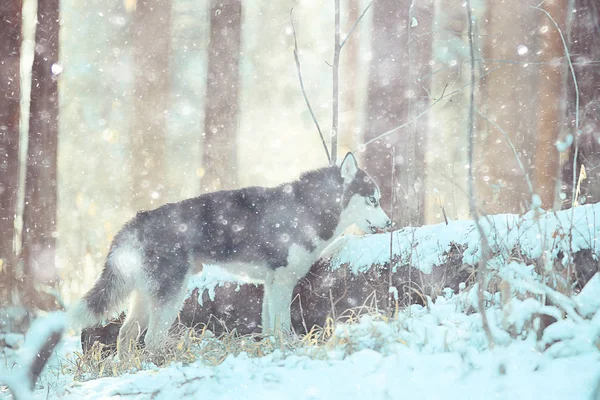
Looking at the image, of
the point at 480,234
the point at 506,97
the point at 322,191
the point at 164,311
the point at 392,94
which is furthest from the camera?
the point at 506,97

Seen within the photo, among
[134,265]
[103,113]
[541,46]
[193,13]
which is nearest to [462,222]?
[134,265]

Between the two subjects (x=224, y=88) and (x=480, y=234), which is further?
(x=224, y=88)

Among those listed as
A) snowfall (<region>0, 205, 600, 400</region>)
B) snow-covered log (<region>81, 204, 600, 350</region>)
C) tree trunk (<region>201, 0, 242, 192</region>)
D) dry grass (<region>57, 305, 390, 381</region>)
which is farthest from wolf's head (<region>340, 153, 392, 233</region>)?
tree trunk (<region>201, 0, 242, 192</region>)

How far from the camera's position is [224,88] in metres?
7.38

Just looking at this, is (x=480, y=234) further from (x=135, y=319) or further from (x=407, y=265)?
(x=135, y=319)

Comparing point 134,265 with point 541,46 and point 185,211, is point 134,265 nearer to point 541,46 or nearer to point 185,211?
point 185,211

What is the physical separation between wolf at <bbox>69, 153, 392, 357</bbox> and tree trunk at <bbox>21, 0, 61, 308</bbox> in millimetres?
3148

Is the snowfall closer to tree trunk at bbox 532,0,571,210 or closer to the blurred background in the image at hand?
the blurred background

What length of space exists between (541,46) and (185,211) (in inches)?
212

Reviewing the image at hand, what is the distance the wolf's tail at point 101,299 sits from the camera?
11.8 ft

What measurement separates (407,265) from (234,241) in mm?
1659

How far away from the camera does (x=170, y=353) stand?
313cm

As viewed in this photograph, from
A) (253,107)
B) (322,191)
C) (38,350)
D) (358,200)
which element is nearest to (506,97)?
(253,107)

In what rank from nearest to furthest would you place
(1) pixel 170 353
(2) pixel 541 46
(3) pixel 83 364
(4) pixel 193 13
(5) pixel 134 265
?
(1) pixel 170 353 → (3) pixel 83 364 → (5) pixel 134 265 → (2) pixel 541 46 → (4) pixel 193 13
